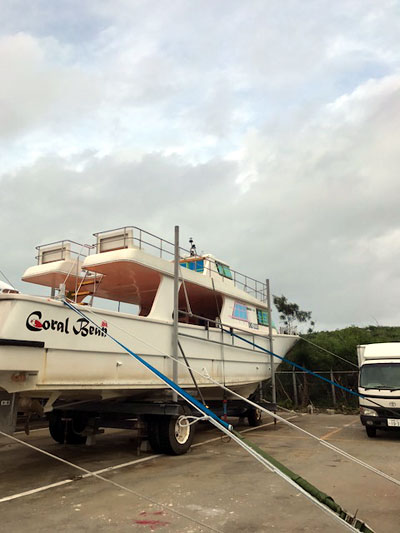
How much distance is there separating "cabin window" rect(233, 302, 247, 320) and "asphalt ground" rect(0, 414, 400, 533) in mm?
3450

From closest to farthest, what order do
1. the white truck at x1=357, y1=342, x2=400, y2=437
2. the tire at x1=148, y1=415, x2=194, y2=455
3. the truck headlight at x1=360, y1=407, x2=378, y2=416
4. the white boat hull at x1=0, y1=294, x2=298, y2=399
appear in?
1. the white boat hull at x1=0, y1=294, x2=298, y2=399
2. the tire at x1=148, y1=415, x2=194, y2=455
3. the white truck at x1=357, y1=342, x2=400, y2=437
4. the truck headlight at x1=360, y1=407, x2=378, y2=416

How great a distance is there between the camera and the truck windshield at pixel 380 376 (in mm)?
10422

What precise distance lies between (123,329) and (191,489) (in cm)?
294

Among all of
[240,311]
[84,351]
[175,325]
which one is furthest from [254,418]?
[84,351]

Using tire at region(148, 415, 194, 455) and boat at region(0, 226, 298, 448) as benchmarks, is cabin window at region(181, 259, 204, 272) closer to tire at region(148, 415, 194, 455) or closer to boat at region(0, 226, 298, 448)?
boat at region(0, 226, 298, 448)

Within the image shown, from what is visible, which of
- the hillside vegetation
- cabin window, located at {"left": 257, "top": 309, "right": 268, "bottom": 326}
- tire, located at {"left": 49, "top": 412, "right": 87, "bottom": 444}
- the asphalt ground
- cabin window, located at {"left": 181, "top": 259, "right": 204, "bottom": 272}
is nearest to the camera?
the asphalt ground

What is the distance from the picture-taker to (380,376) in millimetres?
10703

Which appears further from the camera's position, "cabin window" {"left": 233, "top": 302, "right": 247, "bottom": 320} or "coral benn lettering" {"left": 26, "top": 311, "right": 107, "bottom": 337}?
"cabin window" {"left": 233, "top": 302, "right": 247, "bottom": 320}

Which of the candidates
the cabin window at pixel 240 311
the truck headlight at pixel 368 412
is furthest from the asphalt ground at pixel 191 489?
the cabin window at pixel 240 311

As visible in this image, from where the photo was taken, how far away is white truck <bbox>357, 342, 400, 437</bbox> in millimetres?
9883

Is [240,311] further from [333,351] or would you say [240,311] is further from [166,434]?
[333,351]

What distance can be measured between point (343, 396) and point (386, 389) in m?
7.28

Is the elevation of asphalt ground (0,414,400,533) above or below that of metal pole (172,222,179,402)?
below

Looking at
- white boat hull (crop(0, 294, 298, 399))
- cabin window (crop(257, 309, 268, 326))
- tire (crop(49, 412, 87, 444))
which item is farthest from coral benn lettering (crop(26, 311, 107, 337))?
cabin window (crop(257, 309, 268, 326))
